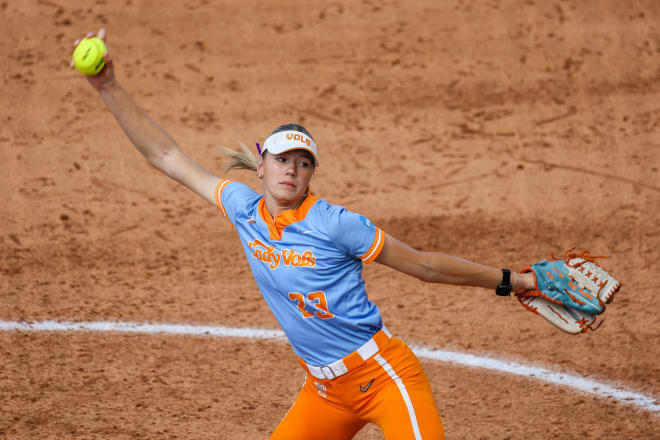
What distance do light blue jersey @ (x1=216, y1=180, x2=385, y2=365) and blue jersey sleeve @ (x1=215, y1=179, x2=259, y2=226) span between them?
8.4 inches

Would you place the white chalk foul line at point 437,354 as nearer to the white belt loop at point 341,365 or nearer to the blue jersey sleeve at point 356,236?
the white belt loop at point 341,365

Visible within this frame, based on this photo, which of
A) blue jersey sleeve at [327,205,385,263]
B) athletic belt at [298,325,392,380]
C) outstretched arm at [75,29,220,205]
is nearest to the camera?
blue jersey sleeve at [327,205,385,263]

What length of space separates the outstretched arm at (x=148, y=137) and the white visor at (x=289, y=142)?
54cm

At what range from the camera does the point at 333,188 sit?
8.59 meters

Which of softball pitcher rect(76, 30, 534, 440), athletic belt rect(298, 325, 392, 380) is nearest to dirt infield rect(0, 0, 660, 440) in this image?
softball pitcher rect(76, 30, 534, 440)

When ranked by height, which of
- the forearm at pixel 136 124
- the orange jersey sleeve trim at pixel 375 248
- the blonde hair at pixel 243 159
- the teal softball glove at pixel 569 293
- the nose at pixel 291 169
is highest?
the forearm at pixel 136 124

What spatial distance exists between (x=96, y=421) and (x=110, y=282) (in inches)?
81.8

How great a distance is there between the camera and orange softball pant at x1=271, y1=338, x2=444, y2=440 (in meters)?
3.79

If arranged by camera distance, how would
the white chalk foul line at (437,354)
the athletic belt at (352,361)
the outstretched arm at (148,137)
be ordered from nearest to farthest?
the athletic belt at (352,361)
the outstretched arm at (148,137)
the white chalk foul line at (437,354)

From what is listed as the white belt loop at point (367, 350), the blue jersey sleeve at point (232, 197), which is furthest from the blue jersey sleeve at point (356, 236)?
the blue jersey sleeve at point (232, 197)

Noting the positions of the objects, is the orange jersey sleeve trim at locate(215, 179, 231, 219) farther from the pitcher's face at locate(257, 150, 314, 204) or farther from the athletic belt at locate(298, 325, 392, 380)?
the athletic belt at locate(298, 325, 392, 380)

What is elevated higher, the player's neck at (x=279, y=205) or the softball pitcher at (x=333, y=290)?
the player's neck at (x=279, y=205)

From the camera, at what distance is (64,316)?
21.7ft

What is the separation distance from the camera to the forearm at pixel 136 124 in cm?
426
